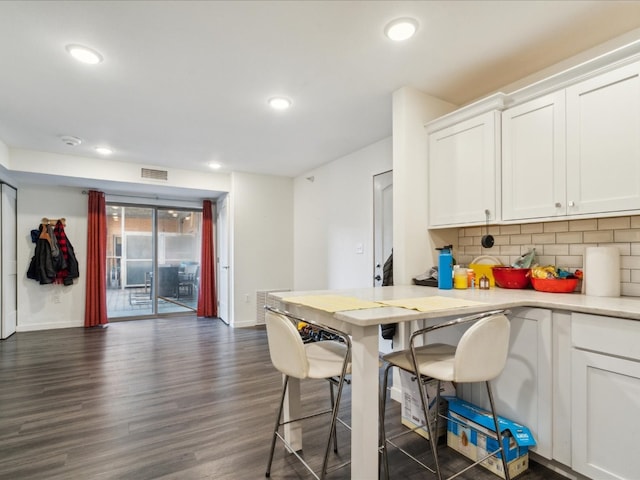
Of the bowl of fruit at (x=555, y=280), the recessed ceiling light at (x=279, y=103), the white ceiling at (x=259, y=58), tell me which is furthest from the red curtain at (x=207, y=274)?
the bowl of fruit at (x=555, y=280)

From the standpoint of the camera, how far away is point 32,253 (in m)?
5.05

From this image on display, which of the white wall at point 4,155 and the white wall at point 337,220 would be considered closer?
the white wall at point 4,155

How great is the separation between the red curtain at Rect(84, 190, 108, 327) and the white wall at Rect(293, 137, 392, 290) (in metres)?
3.19

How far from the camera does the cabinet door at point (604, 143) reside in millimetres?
1671

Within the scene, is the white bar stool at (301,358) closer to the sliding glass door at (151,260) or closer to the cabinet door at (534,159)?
the cabinet door at (534,159)

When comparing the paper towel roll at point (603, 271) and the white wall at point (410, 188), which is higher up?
the white wall at point (410, 188)

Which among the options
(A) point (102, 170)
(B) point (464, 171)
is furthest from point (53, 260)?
(B) point (464, 171)

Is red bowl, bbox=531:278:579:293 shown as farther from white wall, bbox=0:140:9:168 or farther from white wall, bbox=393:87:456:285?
white wall, bbox=0:140:9:168

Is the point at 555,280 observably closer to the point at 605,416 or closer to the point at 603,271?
the point at 603,271

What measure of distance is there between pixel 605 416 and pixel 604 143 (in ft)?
4.57

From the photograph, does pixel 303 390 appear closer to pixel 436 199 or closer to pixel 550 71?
pixel 436 199

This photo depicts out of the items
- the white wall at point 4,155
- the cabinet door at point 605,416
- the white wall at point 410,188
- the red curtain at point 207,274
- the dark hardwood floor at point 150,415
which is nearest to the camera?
the cabinet door at point 605,416

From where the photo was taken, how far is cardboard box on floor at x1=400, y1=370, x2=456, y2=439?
6.61 ft

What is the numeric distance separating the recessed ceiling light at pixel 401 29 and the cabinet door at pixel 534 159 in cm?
87
